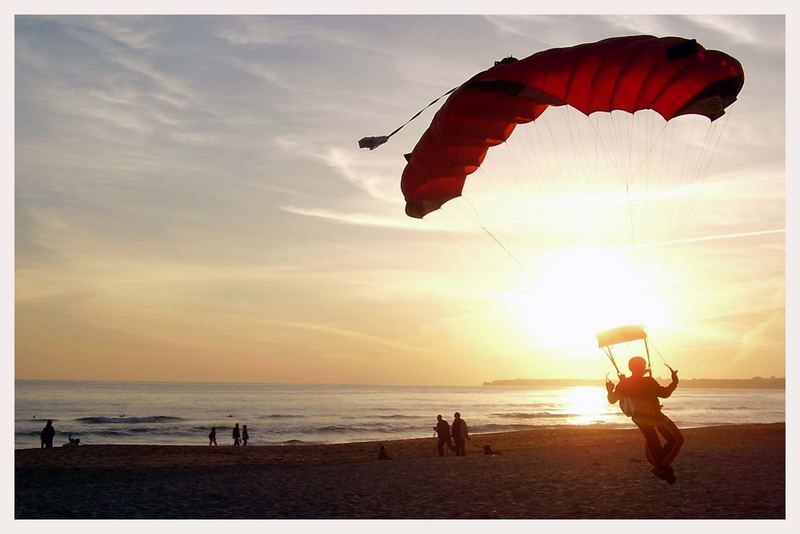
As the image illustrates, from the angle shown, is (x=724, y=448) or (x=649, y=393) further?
(x=724, y=448)

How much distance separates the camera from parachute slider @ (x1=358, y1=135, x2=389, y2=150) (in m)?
13.0

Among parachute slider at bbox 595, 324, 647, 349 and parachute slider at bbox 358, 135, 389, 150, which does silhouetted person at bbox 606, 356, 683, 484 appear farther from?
parachute slider at bbox 358, 135, 389, 150

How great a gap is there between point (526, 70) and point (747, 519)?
746cm

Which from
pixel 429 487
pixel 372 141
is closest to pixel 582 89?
pixel 372 141

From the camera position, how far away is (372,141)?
13.0 m

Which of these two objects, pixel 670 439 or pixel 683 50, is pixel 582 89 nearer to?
pixel 683 50

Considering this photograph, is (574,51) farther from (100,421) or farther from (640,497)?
(100,421)

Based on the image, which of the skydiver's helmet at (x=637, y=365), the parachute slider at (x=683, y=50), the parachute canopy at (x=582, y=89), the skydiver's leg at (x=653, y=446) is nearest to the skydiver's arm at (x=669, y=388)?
the skydiver's helmet at (x=637, y=365)

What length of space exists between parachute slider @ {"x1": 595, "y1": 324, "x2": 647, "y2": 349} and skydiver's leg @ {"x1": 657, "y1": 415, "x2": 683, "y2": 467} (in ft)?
4.27

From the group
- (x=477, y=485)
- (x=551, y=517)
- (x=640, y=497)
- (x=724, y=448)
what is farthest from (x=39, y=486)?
(x=724, y=448)

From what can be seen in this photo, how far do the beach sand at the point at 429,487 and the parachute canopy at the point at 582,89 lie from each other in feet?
19.6

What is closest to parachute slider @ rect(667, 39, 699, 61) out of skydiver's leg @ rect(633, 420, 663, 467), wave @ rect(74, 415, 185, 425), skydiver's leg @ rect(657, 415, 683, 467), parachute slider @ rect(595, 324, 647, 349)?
parachute slider @ rect(595, 324, 647, 349)

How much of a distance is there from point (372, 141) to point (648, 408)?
6.19m

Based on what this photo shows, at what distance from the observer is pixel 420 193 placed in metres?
14.9
